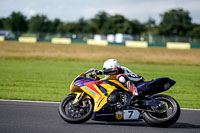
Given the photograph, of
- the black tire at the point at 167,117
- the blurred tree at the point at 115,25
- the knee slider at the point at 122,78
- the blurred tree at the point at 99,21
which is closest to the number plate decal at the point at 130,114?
the black tire at the point at 167,117

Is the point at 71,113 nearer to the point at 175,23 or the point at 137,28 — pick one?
the point at 175,23

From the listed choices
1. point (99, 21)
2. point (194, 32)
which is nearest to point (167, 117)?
point (194, 32)

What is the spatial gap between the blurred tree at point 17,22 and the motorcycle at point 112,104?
3853 inches

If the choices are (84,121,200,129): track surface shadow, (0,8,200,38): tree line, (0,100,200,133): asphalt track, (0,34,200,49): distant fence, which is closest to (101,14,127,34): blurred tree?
(0,8,200,38): tree line

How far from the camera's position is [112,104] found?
277 inches

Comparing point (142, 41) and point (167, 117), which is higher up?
point (142, 41)

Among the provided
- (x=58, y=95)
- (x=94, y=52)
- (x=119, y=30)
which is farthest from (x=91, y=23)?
(x=58, y=95)

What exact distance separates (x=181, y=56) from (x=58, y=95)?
28.1 metres

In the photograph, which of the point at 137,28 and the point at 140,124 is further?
the point at 137,28

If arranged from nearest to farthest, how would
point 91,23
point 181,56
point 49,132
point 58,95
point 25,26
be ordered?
point 49,132, point 58,95, point 181,56, point 25,26, point 91,23

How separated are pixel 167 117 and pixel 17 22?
101 m

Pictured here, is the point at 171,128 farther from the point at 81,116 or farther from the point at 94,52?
the point at 94,52

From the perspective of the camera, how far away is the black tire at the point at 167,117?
6682 mm

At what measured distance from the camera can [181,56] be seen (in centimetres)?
3772
